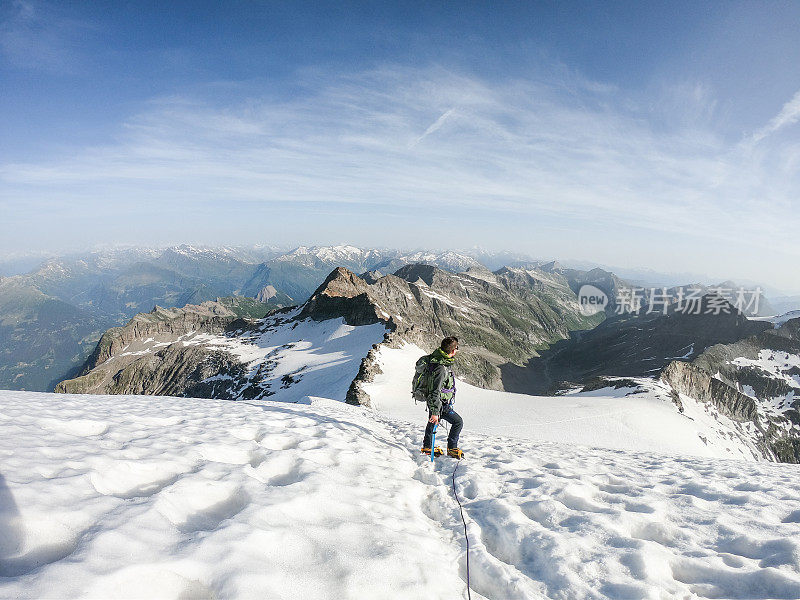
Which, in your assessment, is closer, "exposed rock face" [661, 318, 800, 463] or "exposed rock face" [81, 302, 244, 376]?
"exposed rock face" [661, 318, 800, 463]

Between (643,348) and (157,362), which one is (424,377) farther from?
(643,348)

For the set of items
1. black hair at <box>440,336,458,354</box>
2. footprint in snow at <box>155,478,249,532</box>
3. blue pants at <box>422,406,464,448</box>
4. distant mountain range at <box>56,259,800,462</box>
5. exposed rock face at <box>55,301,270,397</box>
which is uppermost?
black hair at <box>440,336,458,354</box>

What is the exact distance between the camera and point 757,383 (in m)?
86.9

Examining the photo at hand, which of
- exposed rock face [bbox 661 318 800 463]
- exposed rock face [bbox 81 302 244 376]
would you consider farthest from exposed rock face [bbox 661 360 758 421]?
exposed rock face [bbox 81 302 244 376]

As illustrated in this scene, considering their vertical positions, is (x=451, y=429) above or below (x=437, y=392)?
below

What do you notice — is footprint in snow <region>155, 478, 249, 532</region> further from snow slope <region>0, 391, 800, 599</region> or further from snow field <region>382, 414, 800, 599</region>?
snow field <region>382, 414, 800, 599</region>

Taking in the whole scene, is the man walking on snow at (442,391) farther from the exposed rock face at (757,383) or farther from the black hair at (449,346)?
the exposed rock face at (757,383)

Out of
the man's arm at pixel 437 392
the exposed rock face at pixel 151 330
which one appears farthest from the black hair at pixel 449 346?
the exposed rock face at pixel 151 330

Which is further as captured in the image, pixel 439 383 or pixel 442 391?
pixel 442 391

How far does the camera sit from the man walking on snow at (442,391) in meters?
9.17

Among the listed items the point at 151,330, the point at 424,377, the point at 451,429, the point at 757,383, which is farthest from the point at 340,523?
the point at 151,330

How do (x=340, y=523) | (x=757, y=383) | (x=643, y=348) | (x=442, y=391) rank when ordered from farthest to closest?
1. (x=643, y=348)
2. (x=757, y=383)
3. (x=442, y=391)
4. (x=340, y=523)

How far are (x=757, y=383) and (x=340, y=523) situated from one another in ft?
414

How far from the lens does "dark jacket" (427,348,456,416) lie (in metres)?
9.16
